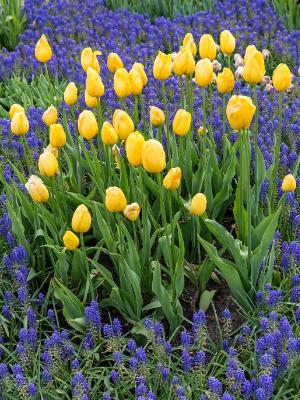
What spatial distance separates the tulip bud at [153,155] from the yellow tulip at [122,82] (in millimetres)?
610

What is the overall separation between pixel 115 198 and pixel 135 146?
0.22 meters

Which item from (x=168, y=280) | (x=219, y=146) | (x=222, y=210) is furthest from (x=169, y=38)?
(x=168, y=280)

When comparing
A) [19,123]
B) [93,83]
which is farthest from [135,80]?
[19,123]

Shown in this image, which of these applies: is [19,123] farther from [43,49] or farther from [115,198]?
[115,198]

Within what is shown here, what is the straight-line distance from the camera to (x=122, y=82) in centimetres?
320

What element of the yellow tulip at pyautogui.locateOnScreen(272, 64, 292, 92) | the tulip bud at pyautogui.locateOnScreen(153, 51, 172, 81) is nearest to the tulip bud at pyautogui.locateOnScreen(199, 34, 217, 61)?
the tulip bud at pyautogui.locateOnScreen(153, 51, 172, 81)

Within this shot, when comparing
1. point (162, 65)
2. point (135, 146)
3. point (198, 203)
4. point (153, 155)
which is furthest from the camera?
point (162, 65)

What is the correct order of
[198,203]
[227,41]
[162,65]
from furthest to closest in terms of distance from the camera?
[227,41], [162,65], [198,203]

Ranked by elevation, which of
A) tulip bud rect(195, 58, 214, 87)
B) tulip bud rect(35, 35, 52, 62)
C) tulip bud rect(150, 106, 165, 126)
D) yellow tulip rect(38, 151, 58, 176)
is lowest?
yellow tulip rect(38, 151, 58, 176)

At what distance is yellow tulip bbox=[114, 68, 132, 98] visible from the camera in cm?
318

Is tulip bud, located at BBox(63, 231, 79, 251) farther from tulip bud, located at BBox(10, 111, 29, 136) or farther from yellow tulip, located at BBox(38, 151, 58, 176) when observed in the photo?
tulip bud, located at BBox(10, 111, 29, 136)

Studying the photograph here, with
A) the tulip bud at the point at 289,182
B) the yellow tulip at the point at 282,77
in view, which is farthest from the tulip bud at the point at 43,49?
the tulip bud at the point at 289,182

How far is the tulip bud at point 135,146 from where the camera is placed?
277 centimetres

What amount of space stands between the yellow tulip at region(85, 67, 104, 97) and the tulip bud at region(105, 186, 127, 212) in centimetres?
58
